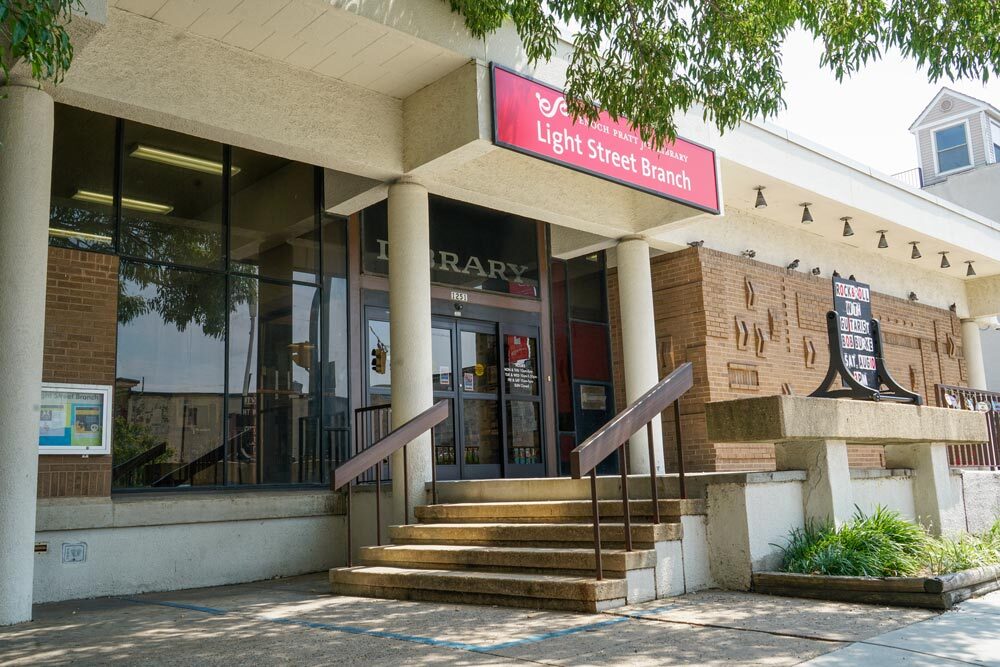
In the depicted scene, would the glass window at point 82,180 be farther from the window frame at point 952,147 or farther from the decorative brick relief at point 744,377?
the window frame at point 952,147

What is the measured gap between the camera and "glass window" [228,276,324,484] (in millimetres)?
9281

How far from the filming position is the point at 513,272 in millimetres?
12602

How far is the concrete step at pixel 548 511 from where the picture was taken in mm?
6566

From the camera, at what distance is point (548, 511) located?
7.36 metres

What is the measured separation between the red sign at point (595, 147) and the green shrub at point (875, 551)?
4042mm

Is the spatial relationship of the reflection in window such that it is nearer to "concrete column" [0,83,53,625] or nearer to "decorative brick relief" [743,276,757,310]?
"decorative brick relief" [743,276,757,310]

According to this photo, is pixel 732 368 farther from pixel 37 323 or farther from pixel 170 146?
pixel 37 323

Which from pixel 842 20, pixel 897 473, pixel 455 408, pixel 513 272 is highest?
pixel 842 20

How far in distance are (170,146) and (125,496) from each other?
12.2 feet

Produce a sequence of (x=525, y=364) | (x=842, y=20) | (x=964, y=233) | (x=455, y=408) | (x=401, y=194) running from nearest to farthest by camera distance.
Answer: (x=842, y=20), (x=401, y=194), (x=455, y=408), (x=525, y=364), (x=964, y=233)

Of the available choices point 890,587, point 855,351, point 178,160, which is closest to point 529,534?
point 890,587

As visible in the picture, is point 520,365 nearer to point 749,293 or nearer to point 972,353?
point 749,293

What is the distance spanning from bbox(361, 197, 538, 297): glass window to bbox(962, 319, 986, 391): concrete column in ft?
39.2

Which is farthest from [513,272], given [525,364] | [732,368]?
[732,368]
